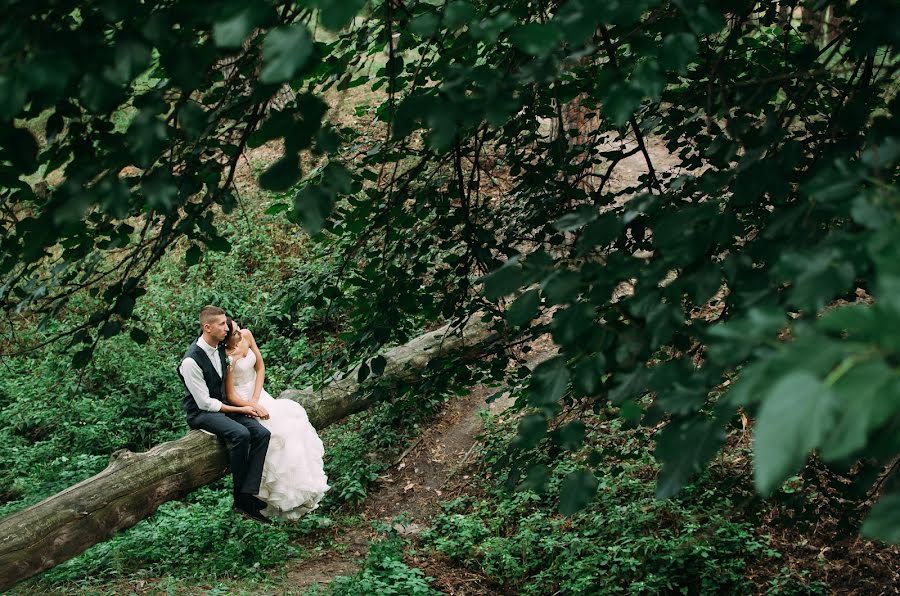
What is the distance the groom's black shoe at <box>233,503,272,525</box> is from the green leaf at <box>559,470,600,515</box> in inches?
208

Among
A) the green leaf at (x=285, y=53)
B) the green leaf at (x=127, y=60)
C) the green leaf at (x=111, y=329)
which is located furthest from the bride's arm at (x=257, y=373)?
the green leaf at (x=285, y=53)

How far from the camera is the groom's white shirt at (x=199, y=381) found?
19.5 feet

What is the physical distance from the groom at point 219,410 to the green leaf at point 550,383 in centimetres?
476

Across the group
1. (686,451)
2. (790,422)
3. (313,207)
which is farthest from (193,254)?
(790,422)

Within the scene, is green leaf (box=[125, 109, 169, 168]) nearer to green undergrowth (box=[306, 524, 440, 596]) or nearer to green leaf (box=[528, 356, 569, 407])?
green leaf (box=[528, 356, 569, 407])

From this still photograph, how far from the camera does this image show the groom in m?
5.98

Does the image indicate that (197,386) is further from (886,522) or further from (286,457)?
(886,522)

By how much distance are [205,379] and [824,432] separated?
5.81m

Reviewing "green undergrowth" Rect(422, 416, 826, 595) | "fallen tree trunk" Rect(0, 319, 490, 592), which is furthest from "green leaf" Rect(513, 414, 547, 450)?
"green undergrowth" Rect(422, 416, 826, 595)

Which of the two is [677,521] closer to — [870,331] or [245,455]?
[245,455]

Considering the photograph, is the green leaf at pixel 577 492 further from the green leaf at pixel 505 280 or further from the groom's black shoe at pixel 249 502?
the groom's black shoe at pixel 249 502

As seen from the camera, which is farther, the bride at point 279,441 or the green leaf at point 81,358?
the bride at point 279,441

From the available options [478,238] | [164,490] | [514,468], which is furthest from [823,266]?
[164,490]

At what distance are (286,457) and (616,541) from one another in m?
2.71
